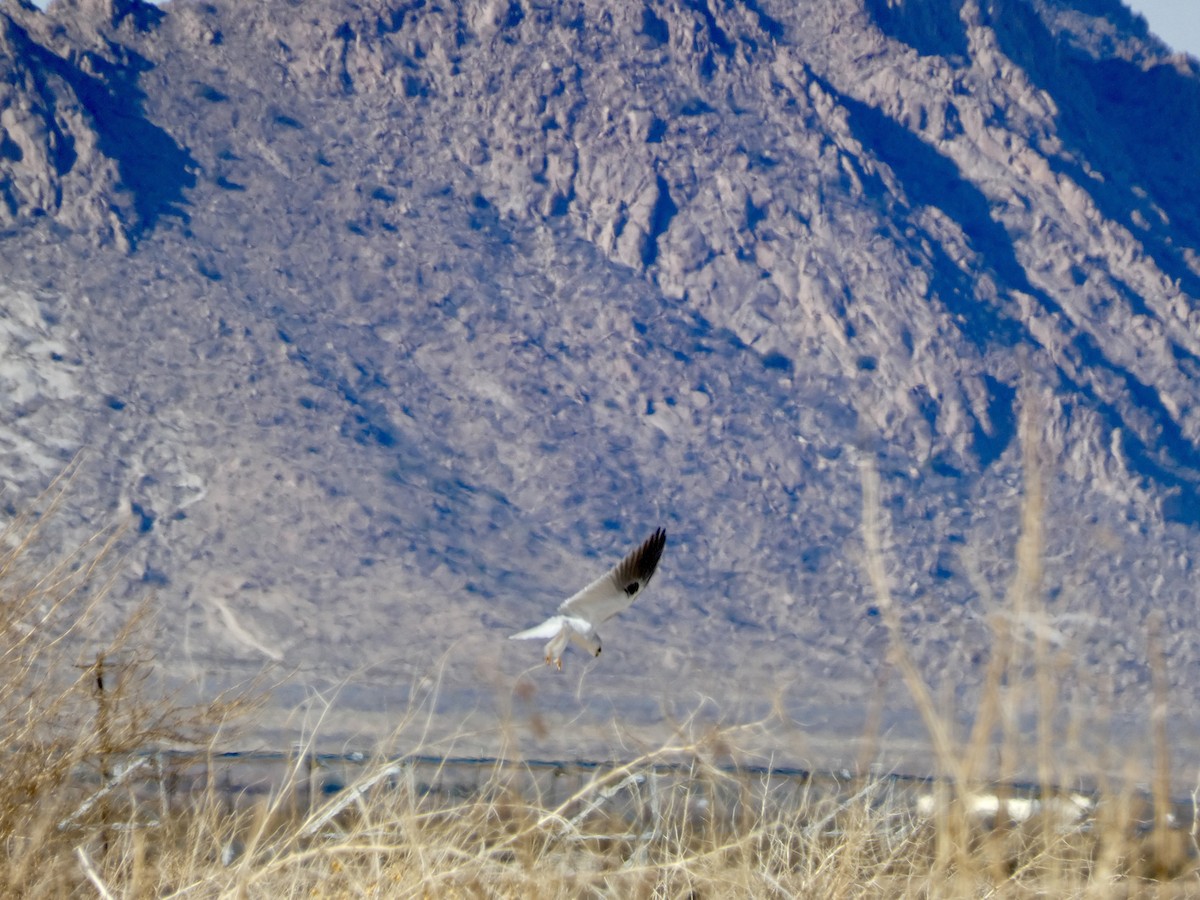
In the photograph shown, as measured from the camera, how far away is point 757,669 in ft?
220

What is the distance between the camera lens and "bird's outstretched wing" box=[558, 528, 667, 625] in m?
8.14

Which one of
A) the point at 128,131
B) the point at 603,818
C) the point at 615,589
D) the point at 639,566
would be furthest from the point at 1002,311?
the point at 603,818

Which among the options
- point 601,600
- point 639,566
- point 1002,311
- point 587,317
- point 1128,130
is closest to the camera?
point 601,600

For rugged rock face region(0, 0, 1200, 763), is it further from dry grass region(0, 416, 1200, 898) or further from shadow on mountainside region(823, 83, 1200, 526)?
dry grass region(0, 416, 1200, 898)

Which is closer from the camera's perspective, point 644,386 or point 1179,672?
point 1179,672

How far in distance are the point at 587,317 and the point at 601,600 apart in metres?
95.6

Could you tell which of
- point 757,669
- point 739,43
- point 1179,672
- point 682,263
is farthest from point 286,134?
point 1179,672

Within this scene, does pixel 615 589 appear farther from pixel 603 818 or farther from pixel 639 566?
pixel 603 818

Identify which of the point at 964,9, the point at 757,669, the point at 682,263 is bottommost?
the point at 757,669

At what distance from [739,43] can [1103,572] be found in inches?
2239

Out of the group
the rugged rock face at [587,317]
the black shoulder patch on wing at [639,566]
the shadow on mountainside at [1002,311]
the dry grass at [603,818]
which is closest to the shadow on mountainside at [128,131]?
the rugged rock face at [587,317]

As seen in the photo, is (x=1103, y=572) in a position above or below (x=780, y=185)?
below

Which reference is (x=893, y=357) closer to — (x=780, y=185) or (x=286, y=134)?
(x=780, y=185)

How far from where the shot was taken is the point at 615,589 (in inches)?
324
